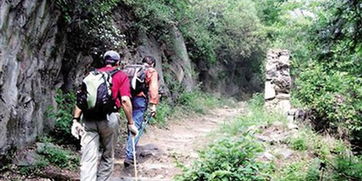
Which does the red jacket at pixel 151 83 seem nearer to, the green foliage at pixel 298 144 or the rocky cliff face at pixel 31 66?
the rocky cliff face at pixel 31 66

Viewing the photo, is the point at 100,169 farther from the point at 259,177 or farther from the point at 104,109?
the point at 259,177

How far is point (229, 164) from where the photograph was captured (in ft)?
17.4

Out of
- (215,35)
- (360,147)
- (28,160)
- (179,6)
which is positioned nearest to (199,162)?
(28,160)

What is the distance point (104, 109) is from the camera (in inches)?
178

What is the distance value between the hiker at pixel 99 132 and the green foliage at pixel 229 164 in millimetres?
1154

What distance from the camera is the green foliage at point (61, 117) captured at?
7105 millimetres

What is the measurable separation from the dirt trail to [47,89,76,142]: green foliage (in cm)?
106

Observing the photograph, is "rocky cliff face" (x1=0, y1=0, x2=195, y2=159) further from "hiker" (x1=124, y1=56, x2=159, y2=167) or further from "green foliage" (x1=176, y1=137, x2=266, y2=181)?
"green foliage" (x1=176, y1=137, x2=266, y2=181)

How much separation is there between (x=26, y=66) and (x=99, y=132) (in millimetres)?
2343

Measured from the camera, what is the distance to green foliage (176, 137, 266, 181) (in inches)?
203

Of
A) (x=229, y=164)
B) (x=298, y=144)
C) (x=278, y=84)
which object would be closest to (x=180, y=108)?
(x=278, y=84)

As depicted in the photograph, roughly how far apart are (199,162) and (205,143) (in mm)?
2802

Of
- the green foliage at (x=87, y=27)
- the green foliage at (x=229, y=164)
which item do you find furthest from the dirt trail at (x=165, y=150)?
the green foliage at (x=87, y=27)

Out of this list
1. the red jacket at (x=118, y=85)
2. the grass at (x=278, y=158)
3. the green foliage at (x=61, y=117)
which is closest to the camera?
the red jacket at (x=118, y=85)
